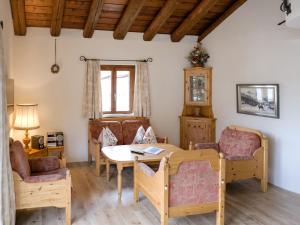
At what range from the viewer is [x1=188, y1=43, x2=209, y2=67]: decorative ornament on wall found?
23.2ft

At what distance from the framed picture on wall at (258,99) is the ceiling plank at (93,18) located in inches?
113

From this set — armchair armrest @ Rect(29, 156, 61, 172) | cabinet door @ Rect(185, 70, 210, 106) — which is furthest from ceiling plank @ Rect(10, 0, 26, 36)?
cabinet door @ Rect(185, 70, 210, 106)

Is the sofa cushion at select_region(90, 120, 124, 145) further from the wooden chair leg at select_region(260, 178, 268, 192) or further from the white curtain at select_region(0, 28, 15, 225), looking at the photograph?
the white curtain at select_region(0, 28, 15, 225)

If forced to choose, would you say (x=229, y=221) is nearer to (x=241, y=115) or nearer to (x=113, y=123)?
(x=241, y=115)

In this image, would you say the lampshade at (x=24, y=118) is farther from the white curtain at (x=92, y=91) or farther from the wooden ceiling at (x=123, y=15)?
the wooden ceiling at (x=123, y=15)

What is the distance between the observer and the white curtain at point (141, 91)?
6.99 meters

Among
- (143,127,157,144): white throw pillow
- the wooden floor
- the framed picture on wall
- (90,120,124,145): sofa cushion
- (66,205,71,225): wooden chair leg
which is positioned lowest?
the wooden floor

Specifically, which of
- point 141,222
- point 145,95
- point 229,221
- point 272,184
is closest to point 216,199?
point 229,221

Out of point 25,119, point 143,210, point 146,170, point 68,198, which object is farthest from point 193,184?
point 25,119

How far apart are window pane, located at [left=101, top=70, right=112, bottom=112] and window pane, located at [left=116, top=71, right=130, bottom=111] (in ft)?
0.59

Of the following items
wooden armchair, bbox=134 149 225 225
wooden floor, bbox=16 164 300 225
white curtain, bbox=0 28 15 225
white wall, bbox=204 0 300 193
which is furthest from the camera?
white wall, bbox=204 0 300 193

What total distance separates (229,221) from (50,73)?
432 cm

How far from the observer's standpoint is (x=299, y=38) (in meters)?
4.85

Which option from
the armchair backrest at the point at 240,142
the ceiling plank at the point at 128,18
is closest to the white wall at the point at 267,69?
the armchair backrest at the point at 240,142
